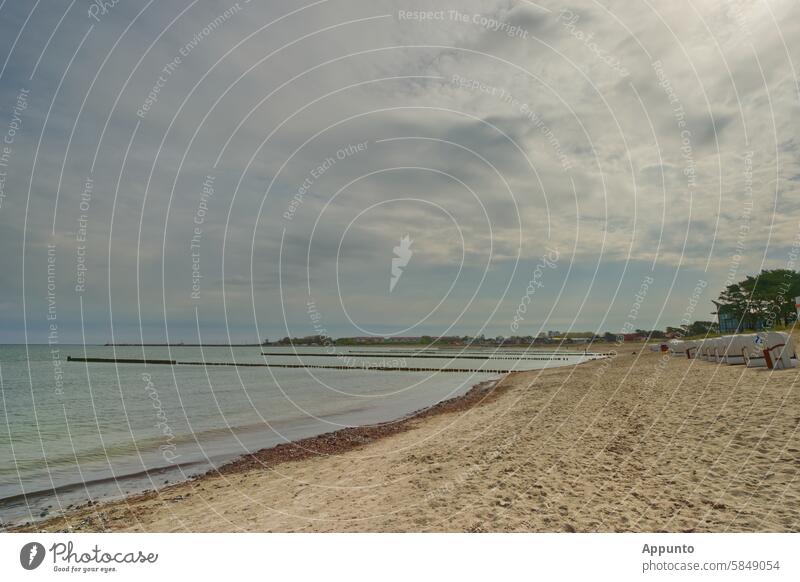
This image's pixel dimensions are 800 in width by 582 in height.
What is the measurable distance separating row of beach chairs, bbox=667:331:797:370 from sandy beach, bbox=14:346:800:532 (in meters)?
7.69

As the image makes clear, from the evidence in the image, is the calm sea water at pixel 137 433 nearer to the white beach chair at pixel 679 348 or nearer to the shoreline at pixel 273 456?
the shoreline at pixel 273 456

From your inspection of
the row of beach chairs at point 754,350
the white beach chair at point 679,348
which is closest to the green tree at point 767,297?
the white beach chair at point 679,348

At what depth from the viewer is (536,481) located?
979 centimetres

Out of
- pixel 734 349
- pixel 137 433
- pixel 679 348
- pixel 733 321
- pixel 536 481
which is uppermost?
pixel 733 321

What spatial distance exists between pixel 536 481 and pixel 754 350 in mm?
27041

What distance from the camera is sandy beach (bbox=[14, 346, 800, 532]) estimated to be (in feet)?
25.2

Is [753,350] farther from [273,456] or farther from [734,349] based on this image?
[273,456]

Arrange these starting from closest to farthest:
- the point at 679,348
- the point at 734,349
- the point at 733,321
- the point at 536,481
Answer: the point at 536,481
the point at 734,349
the point at 679,348
the point at 733,321

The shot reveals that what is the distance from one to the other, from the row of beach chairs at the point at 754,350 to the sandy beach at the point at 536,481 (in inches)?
303

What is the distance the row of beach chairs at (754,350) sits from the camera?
24.5 metres

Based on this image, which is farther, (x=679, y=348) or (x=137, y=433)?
(x=679, y=348)

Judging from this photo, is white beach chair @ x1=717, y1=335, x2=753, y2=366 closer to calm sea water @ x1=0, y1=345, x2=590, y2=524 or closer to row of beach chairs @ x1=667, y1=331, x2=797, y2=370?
row of beach chairs @ x1=667, y1=331, x2=797, y2=370

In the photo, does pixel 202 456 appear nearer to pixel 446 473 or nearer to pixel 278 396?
pixel 446 473

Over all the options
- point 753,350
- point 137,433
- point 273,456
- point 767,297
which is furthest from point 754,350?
point 767,297
